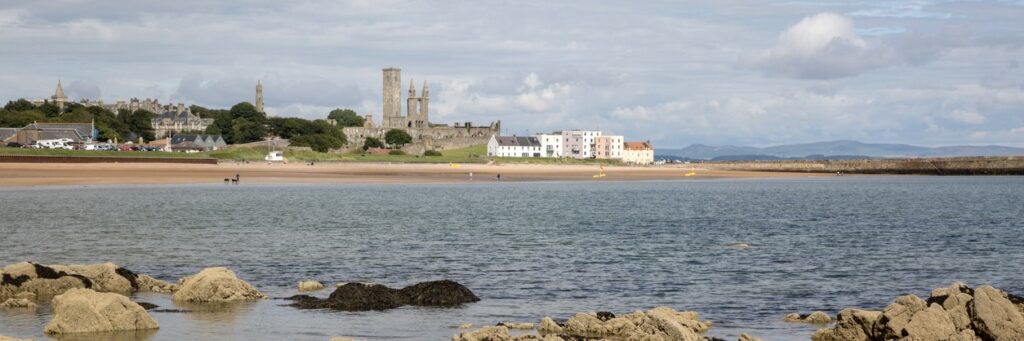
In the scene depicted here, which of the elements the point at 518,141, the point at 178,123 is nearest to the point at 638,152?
the point at 518,141

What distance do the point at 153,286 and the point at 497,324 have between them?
22.8 feet

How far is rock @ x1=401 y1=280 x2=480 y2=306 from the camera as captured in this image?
17922 millimetres

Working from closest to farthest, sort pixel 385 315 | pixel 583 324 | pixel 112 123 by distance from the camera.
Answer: pixel 583 324
pixel 385 315
pixel 112 123

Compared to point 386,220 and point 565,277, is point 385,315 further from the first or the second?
point 386,220

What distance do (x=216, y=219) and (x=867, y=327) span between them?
1058 inches

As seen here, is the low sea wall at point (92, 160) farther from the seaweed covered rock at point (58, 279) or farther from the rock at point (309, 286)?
the rock at point (309, 286)

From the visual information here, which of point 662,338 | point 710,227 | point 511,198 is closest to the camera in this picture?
point 662,338

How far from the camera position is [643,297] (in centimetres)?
1922

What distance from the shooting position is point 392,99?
601 feet

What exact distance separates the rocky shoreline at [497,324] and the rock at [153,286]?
2 cm

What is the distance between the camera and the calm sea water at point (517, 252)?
16828 millimetres

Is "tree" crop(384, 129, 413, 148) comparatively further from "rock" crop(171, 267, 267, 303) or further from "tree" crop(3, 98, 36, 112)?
"rock" crop(171, 267, 267, 303)

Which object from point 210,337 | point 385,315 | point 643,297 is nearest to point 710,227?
point 643,297

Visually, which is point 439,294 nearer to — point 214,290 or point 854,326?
point 214,290
